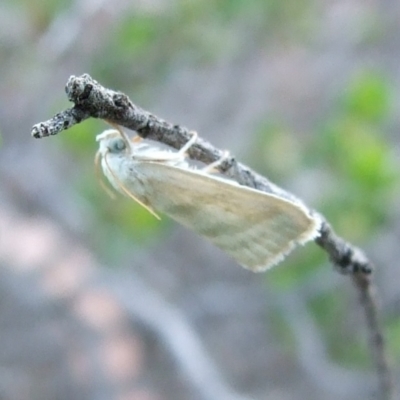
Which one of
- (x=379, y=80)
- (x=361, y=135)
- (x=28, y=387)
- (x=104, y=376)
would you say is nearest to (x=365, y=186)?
(x=361, y=135)

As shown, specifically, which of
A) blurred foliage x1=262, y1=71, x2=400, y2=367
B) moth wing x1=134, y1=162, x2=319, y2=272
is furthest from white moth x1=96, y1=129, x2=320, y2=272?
blurred foliage x1=262, y1=71, x2=400, y2=367

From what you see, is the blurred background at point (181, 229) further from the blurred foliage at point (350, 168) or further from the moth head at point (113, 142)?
the moth head at point (113, 142)

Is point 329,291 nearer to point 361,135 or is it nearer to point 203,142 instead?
point 361,135

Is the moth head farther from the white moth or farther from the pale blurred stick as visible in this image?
the pale blurred stick

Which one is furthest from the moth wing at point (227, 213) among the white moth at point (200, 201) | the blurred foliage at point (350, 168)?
the blurred foliage at point (350, 168)

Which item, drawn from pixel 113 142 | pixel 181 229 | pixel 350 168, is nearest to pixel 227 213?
pixel 113 142

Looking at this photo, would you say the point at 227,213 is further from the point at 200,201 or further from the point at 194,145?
the point at 194,145
